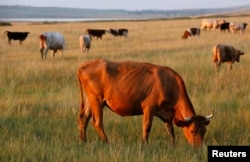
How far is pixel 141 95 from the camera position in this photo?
6.86 metres

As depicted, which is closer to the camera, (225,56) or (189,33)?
(225,56)

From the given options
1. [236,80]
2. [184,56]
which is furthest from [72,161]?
[184,56]

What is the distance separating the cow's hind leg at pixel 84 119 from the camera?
23.5 ft

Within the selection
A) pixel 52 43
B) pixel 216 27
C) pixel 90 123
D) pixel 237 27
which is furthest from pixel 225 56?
pixel 216 27

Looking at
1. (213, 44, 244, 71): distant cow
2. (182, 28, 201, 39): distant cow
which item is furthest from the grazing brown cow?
(182, 28, 201, 39): distant cow

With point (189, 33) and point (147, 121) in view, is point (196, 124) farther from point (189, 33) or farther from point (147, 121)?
point (189, 33)

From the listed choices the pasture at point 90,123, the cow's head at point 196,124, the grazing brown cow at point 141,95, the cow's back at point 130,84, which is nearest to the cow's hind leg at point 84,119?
the grazing brown cow at point 141,95

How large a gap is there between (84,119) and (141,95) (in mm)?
1075

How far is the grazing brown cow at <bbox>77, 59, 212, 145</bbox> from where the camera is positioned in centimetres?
667

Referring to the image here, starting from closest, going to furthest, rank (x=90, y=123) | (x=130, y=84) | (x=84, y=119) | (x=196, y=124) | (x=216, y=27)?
(x=196, y=124)
(x=130, y=84)
(x=84, y=119)
(x=90, y=123)
(x=216, y=27)

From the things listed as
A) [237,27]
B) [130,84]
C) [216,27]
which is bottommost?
[216,27]

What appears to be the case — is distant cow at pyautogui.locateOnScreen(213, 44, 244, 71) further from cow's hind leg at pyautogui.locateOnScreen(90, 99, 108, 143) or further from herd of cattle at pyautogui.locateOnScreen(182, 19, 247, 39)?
herd of cattle at pyautogui.locateOnScreen(182, 19, 247, 39)

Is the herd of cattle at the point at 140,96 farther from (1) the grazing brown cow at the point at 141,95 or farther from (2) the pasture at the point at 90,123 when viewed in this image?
(2) the pasture at the point at 90,123

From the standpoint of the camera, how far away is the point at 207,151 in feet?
19.0
